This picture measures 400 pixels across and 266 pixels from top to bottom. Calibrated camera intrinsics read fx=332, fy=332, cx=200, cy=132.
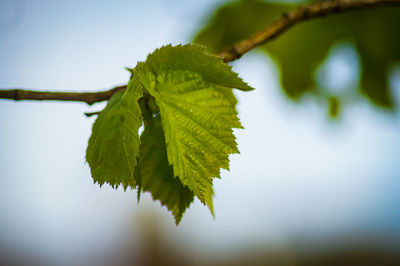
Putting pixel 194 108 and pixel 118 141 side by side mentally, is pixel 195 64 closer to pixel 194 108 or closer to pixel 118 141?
pixel 194 108

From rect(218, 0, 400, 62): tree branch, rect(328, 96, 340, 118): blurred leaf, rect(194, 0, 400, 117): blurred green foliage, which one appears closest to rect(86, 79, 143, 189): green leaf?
rect(218, 0, 400, 62): tree branch

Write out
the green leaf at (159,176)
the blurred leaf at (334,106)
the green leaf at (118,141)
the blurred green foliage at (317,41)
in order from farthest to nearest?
the blurred leaf at (334,106) → the blurred green foliage at (317,41) → the green leaf at (159,176) → the green leaf at (118,141)

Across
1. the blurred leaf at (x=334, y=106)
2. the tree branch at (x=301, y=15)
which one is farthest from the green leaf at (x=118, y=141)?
the blurred leaf at (x=334, y=106)

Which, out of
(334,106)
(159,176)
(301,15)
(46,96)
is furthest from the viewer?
(334,106)

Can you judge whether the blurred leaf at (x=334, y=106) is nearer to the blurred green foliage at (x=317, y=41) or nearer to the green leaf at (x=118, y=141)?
the blurred green foliage at (x=317, y=41)

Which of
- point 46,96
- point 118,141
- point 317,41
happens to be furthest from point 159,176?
point 317,41

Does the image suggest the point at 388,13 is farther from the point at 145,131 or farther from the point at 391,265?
the point at 391,265
